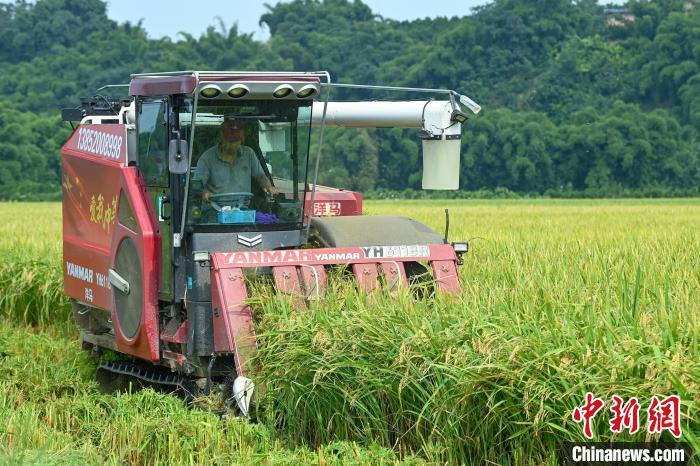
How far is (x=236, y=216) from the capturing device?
8914 mm

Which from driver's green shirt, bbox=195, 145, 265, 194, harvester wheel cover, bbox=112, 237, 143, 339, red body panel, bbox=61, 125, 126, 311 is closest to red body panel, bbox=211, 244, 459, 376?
driver's green shirt, bbox=195, 145, 265, 194

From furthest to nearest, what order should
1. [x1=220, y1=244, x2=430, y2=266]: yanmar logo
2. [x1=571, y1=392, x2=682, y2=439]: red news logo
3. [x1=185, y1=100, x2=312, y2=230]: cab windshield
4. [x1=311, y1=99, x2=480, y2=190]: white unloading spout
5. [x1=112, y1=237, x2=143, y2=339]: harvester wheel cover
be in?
[x1=311, y1=99, x2=480, y2=190]: white unloading spout, [x1=112, y1=237, x2=143, y2=339]: harvester wheel cover, [x1=185, y1=100, x2=312, y2=230]: cab windshield, [x1=220, y1=244, x2=430, y2=266]: yanmar logo, [x1=571, y1=392, x2=682, y2=439]: red news logo

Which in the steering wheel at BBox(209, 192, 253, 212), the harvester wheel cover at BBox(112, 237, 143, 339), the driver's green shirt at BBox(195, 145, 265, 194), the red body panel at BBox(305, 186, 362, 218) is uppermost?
the driver's green shirt at BBox(195, 145, 265, 194)

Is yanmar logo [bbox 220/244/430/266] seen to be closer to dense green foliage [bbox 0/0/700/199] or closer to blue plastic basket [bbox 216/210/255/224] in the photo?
blue plastic basket [bbox 216/210/255/224]

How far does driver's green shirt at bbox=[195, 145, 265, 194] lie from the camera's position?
8.80 meters

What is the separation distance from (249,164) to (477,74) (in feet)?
176

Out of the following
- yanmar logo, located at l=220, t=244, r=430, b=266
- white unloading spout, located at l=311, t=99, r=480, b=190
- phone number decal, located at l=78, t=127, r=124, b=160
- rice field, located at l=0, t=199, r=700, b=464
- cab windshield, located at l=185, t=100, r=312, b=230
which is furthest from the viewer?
white unloading spout, located at l=311, t=99, r=480, b=190

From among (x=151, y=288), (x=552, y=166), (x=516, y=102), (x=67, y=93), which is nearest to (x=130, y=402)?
(x=151, y=288)

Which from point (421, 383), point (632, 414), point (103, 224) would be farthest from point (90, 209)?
point (632, 414)

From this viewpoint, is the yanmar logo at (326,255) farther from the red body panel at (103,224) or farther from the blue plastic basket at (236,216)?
the red body panel at (103,224)

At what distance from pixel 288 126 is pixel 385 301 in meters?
1.91

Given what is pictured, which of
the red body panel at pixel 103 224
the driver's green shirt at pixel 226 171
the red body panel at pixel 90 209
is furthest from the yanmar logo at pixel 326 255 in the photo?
the red body panel at pixel 90 209

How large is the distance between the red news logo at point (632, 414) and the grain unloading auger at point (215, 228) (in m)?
2.38

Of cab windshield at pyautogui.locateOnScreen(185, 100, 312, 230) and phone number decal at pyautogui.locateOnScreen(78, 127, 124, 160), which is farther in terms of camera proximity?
phone number decal at pyautogui.locateOnScreen(78, 127, 124, 160)
